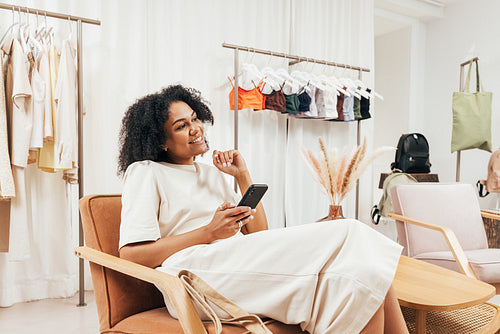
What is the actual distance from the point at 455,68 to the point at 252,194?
166 inches

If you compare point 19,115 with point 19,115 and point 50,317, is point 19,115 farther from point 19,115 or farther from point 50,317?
point 50,317

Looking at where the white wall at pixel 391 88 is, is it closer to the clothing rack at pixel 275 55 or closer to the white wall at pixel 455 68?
the white wall at pixel 455 68

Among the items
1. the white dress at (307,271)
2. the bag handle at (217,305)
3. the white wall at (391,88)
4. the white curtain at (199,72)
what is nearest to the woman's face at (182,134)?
the white dress at (307,271)

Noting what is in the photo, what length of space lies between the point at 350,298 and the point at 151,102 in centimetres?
106

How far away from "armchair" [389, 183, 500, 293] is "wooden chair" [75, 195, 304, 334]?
1409 millimetres

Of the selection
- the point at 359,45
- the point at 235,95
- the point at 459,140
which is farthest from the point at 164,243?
the point at 359,45

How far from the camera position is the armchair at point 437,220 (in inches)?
88.9

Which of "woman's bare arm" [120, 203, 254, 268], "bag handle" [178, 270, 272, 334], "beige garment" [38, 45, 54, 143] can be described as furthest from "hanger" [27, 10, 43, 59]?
"bag handle" [178, 270, 272, 334]

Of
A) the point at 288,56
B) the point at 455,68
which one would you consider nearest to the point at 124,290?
the point at 288,56

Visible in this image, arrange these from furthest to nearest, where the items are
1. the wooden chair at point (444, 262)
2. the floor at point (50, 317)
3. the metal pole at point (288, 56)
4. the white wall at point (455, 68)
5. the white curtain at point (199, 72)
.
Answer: the white wall at point (455, 68) → the metal pole at point (288, 56) → the white curtain at point (199, 72) → the floor at point (50, 317) → the wooden chair at point (444, 262)

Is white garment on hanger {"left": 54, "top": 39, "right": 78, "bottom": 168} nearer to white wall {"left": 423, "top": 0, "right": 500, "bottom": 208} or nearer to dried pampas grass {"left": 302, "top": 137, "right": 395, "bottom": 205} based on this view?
dried pampas grass {"left": 302, "top": 137, "right": 395, "bottom": 205}

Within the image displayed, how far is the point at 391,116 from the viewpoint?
511 centimetres

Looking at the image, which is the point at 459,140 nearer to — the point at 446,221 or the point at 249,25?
the point at 446,221

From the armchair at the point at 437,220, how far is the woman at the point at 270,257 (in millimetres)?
1240
